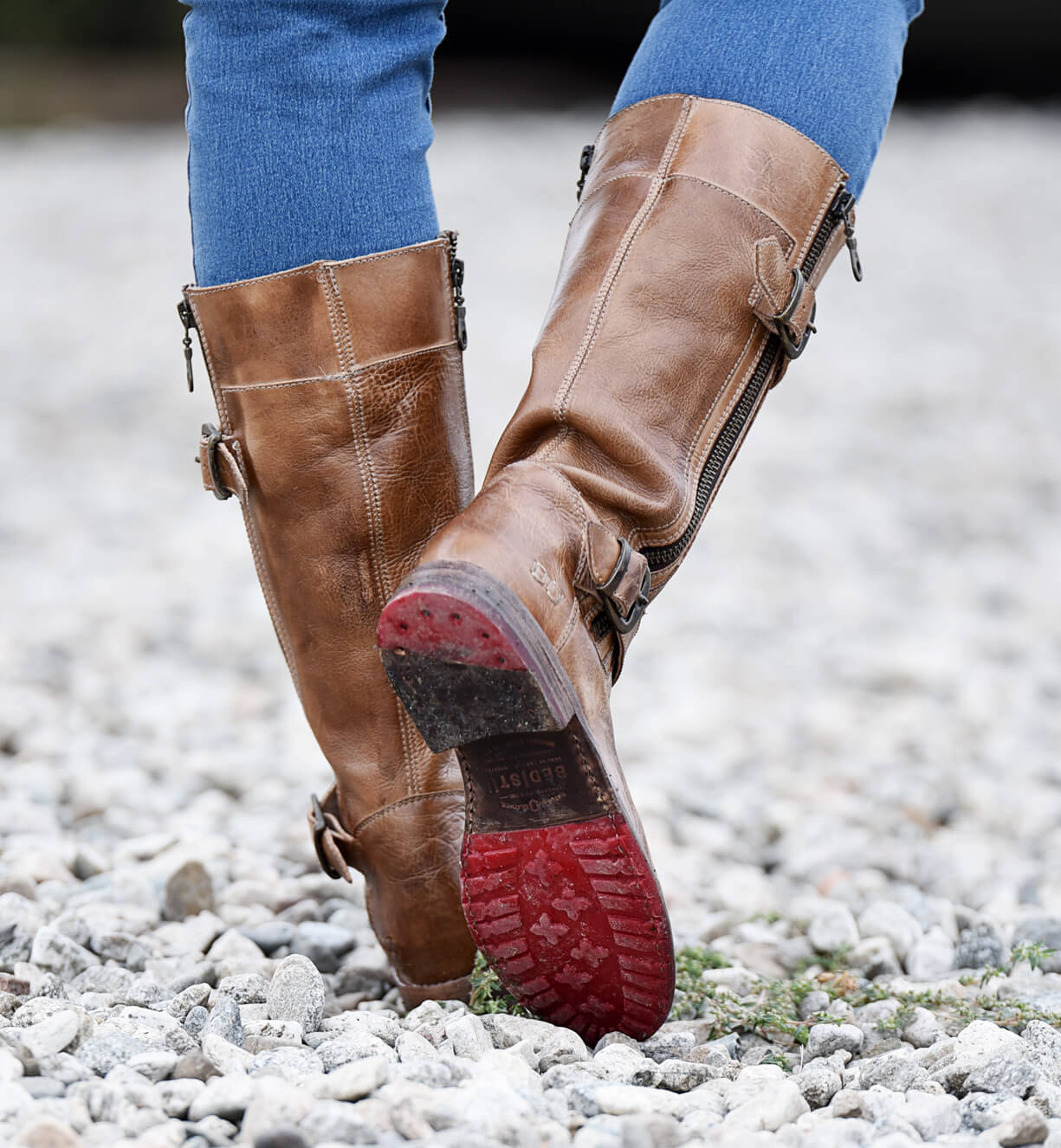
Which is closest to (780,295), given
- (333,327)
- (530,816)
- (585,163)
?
(585,163)

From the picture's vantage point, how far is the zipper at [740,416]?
112cm

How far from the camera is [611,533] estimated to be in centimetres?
103

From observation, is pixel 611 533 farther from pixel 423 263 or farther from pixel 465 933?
pixel 465 933

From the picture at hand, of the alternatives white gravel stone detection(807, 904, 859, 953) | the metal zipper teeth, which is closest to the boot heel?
the metal zipper teeth

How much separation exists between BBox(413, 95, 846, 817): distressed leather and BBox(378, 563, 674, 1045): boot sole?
6cm

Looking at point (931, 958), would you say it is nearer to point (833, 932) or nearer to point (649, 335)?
point (833, 932)

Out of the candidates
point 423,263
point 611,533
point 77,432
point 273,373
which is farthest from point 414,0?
point 77,432

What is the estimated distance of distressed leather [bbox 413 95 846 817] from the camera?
3.36 ft

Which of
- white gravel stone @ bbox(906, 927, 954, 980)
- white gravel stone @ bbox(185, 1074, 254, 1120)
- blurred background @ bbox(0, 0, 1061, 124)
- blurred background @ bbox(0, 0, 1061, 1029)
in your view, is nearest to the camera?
white gravel stone @ bbox(185, 1074, 254, 1120)

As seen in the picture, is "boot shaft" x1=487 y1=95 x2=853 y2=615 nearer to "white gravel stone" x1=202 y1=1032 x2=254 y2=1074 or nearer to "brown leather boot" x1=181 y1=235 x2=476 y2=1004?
→ "brown leather boot" x1=181 y1=235 x2=476 y2=1004

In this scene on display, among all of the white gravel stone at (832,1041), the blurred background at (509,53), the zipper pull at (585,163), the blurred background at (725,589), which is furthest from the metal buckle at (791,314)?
the blurred background at (509,53)

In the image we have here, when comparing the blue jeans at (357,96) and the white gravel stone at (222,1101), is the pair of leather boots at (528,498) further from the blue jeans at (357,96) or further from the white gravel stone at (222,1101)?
the white gravel stone at (222,1101)

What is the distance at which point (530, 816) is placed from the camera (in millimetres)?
996

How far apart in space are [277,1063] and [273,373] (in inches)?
20.4
